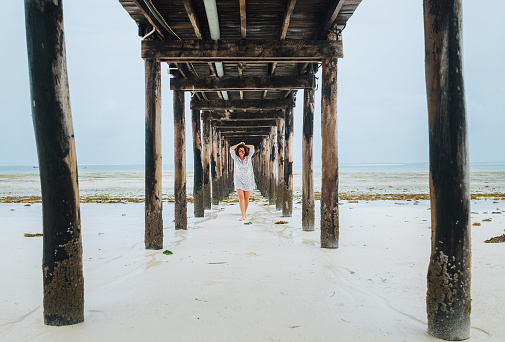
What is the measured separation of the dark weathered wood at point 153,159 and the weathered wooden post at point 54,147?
9.32ft

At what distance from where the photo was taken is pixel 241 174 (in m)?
8.73

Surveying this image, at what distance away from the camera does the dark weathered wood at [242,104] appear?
1045cm

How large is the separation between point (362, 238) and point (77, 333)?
4661 mm

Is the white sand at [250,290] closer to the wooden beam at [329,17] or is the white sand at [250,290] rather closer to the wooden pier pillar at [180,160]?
the wooden pier pillar at [180,160]

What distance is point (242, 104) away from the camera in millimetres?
10898

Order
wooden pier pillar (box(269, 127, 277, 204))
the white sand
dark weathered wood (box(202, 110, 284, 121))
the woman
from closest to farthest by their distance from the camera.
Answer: the white sand → the woman → dark weathered wood (box(202, 110, 284, 121)) → wooden pier pillar (box(269, 127, 277, 204))

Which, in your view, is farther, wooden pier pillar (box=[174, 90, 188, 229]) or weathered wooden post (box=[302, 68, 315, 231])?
wooden pier pillar (box=[174, 90, 188, 229])

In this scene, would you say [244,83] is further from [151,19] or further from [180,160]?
[151,19]

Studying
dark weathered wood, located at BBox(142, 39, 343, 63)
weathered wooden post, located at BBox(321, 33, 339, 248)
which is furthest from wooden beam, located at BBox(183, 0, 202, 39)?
weathered wooden post, located at BBox(321, 33, 339, 248)

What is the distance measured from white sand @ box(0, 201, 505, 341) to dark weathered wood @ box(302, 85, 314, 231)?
0.99 metres

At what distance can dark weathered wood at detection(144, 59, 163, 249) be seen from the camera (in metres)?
5.43

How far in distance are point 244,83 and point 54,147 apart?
5818 mm

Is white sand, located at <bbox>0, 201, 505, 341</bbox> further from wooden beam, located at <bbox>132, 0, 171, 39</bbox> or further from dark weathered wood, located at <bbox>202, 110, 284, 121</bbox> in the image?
dark weathered wood, located at <bbox>202, 110, 284, 121</bbox>

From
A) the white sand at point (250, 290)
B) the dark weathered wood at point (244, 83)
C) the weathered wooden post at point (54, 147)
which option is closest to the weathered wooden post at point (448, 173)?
the white sand at point (250, 290)
